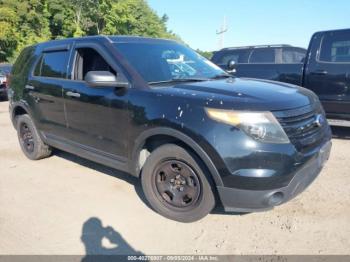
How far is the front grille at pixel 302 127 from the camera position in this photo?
122 inches

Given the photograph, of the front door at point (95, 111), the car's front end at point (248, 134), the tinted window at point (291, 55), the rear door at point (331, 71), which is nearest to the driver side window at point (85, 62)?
the front door at point (95, 111)

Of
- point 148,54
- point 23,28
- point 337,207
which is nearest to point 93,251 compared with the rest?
point 148,54

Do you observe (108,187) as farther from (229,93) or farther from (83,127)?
(229,93)

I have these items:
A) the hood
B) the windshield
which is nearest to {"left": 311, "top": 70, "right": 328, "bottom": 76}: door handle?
the windshield

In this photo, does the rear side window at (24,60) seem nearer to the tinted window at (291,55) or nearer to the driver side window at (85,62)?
the driver side window at (85,62)

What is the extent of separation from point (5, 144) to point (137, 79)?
440 centimetres

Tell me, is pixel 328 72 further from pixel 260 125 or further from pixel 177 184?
pixel 177 184

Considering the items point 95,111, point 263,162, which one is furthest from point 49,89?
point 263,162

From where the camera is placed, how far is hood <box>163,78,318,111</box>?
3.10 m

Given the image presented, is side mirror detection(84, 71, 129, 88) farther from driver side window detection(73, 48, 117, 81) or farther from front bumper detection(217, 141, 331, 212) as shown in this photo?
front bumper detection(217, 141, 331, 212)

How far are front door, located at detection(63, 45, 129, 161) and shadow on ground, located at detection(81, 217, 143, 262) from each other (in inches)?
32.3

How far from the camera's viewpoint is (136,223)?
3588mm

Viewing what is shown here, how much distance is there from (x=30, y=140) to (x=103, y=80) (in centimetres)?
281

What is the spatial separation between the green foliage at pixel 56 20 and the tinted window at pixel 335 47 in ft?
95.7
